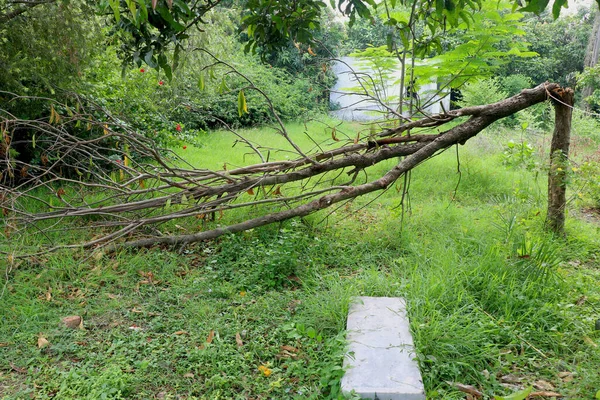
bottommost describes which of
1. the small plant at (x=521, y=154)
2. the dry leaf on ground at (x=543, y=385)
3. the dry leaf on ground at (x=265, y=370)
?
the dry leaf on ground at (x=543, y=385)

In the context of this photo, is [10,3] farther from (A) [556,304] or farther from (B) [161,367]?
(A) [556,304]

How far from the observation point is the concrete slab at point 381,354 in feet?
7.53

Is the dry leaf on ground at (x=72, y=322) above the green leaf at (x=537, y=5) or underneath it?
underneath

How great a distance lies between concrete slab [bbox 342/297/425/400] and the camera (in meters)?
2.29

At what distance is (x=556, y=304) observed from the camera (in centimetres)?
319

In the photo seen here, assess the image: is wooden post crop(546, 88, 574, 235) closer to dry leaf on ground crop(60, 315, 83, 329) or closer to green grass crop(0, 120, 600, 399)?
green grass crop(0, 120, 600, 399)

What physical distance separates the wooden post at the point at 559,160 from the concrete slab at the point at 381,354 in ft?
7.72

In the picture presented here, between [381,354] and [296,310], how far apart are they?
3.07ft

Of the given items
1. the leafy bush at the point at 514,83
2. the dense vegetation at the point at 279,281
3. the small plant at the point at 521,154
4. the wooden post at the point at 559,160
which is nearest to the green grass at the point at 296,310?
the dense vegetation at the point at 279,281

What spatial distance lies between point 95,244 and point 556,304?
13.1 ft

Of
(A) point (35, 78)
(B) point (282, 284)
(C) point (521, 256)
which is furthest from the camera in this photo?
(A) point (35, 78)

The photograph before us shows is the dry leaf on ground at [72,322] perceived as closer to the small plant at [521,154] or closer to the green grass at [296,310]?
the green grass at [296,310]

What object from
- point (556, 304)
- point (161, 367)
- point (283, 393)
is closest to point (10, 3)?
point (161, 367)

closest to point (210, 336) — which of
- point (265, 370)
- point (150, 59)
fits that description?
point (265, 370)
